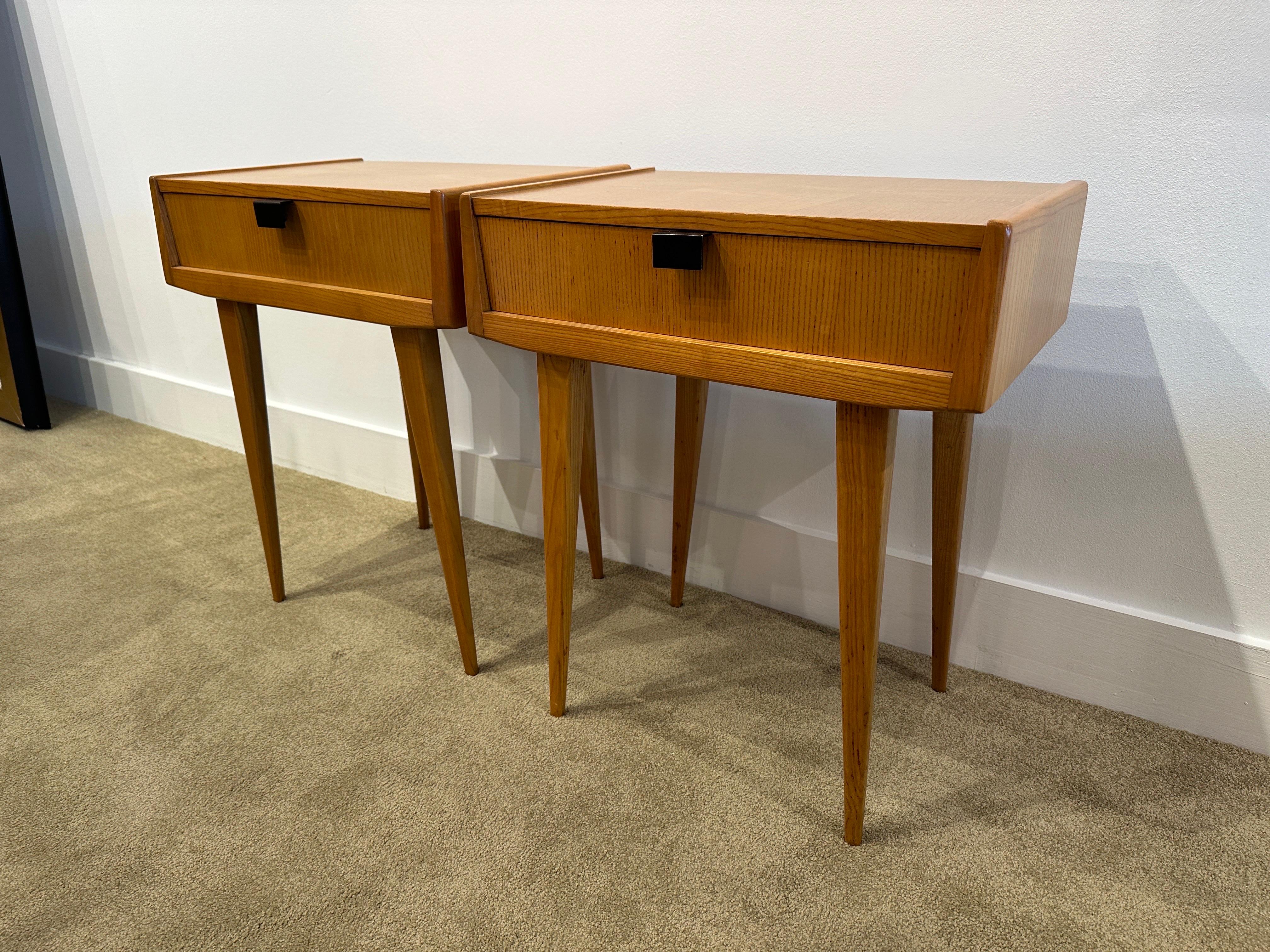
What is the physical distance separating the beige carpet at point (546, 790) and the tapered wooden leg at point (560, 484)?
0.09 m

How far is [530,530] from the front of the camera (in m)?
1.59

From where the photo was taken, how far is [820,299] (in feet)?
2.29

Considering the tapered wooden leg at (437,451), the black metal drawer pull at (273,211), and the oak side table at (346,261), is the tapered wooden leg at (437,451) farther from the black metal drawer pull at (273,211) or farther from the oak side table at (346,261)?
the black metal drawer pull at (273,211)

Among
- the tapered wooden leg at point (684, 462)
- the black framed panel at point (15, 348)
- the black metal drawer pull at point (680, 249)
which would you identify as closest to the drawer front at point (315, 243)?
the black metal drawer pull at point (680, 249)

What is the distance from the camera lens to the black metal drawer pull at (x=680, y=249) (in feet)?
2.39

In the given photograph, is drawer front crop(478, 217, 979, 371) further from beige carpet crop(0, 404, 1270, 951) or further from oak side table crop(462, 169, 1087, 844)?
beige carpet crop(0, 404, 1270, 951)

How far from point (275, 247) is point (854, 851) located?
3.07ft

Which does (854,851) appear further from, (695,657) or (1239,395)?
(1239,395)

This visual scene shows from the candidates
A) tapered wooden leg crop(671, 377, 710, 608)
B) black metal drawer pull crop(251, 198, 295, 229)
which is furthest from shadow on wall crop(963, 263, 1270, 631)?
black metal drawer pull crop(251, 198, 295, 229)

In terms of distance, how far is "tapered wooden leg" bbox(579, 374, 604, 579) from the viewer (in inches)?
51.0

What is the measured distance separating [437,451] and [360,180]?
0.34m

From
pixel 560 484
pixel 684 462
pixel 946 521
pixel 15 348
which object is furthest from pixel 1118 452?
pixel 15 348

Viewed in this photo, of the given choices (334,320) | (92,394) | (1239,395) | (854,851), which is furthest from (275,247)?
(92,394)

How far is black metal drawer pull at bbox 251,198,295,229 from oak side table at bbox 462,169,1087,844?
A: 0.27 meters
